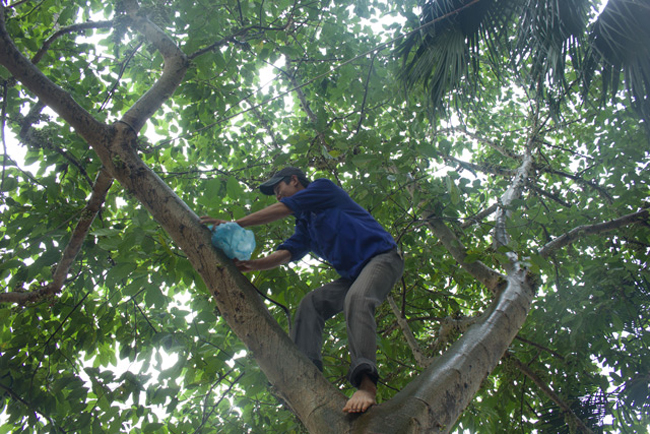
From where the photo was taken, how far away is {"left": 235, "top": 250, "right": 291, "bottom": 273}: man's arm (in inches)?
93.7

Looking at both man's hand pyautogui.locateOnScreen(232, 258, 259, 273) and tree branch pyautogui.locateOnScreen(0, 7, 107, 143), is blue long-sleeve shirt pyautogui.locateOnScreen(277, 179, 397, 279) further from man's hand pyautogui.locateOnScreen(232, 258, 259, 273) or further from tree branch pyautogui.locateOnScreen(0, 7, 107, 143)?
tree branch pyautogui.locateOnScreen(0, 7, 107, 143)

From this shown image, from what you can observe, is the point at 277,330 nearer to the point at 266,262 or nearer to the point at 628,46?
the point at 266,262

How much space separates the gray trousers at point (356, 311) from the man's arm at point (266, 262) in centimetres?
32

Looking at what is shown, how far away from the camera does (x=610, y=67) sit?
3.08 m

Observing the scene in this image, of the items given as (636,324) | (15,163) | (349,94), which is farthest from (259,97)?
(636,324)

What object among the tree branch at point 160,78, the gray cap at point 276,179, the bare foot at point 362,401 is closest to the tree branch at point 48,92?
the tree branch at point 160,78

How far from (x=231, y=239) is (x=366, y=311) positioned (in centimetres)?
75

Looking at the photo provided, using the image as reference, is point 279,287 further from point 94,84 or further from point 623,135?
point 623,135

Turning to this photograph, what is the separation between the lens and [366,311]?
79.3 inches

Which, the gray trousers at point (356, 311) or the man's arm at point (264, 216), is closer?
the gray trousers at point (356, 311)

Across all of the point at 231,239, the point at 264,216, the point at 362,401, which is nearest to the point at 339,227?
the point at 264,216

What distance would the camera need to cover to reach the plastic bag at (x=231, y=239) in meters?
2.06

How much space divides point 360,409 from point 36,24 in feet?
16.9

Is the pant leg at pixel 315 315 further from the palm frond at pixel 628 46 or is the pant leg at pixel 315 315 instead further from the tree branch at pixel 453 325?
the palm frond at pixel 628 46
